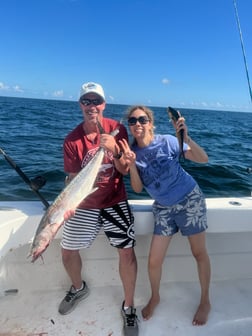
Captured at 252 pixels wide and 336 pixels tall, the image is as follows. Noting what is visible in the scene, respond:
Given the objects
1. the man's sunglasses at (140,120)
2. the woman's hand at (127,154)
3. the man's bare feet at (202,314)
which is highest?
the man's sunglasses at (140,120)

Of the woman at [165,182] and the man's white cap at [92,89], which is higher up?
the man's white cap at [92,89]

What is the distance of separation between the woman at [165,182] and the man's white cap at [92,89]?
10.7 inches

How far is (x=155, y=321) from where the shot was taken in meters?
2.68

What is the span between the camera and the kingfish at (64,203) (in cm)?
213

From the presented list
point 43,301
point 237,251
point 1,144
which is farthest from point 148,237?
point 1,144

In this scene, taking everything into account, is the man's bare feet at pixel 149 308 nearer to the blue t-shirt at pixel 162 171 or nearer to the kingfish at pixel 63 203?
the blue t-shirt at pixel 162 171

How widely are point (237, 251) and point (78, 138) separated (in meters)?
1.96

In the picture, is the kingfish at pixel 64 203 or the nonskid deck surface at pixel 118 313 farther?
the nonskid deck surface at pixel 118 313

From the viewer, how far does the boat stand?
2.59 metres

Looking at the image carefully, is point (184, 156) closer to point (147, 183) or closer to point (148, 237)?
point (147, 183)

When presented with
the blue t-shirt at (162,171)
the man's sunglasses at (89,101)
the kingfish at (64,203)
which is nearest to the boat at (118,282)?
the blue t-shirt at (162,171)

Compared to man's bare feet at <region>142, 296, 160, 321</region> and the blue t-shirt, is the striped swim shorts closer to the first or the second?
the blue t-shirt

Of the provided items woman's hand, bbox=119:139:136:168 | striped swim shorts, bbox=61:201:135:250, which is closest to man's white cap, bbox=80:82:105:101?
woman's hand, bbox=119:139:136:168

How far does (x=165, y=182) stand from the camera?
2.46 meters
